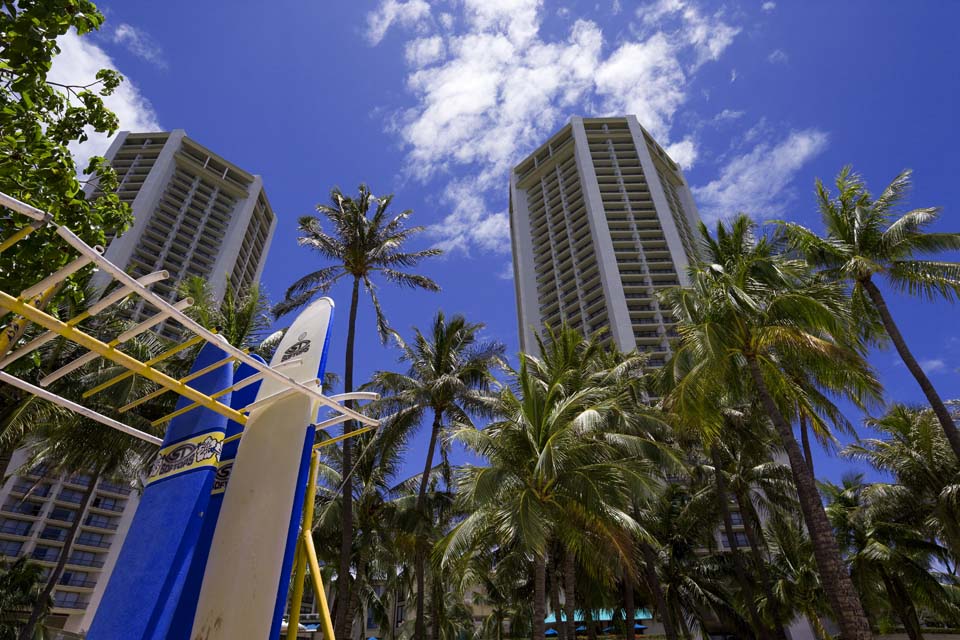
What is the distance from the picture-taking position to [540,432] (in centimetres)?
1372

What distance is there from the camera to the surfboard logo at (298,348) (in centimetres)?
747

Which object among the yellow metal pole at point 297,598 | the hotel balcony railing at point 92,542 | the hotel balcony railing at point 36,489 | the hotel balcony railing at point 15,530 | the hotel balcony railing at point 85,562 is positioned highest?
the hotel balcony railing at point 36,489

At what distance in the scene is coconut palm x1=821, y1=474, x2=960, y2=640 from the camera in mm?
20984

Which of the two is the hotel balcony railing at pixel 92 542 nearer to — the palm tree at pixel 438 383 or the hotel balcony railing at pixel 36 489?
the hotel balcony railing at pixel 36 489

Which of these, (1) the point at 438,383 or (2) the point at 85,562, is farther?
(2) the point at 85,562

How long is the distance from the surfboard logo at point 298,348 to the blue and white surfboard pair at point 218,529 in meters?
0.05

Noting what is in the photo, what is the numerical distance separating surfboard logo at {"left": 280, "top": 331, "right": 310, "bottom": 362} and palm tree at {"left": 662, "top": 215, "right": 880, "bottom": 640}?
9884 millimetres

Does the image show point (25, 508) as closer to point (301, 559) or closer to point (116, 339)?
point (301, 559)

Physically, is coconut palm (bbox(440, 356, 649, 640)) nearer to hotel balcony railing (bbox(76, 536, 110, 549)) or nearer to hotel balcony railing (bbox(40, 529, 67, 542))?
hotel balcony railing (bbox(76, 536, 110, 549))

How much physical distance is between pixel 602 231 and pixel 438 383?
55360 mm

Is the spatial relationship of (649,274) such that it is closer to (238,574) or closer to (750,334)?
(750,334)

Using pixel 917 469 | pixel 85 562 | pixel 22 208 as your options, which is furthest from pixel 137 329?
Answer: pixel 85 562

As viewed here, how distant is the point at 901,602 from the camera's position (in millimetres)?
23016

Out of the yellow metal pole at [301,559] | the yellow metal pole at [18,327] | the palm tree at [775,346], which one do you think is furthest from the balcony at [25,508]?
the palm tree at [775,346]
